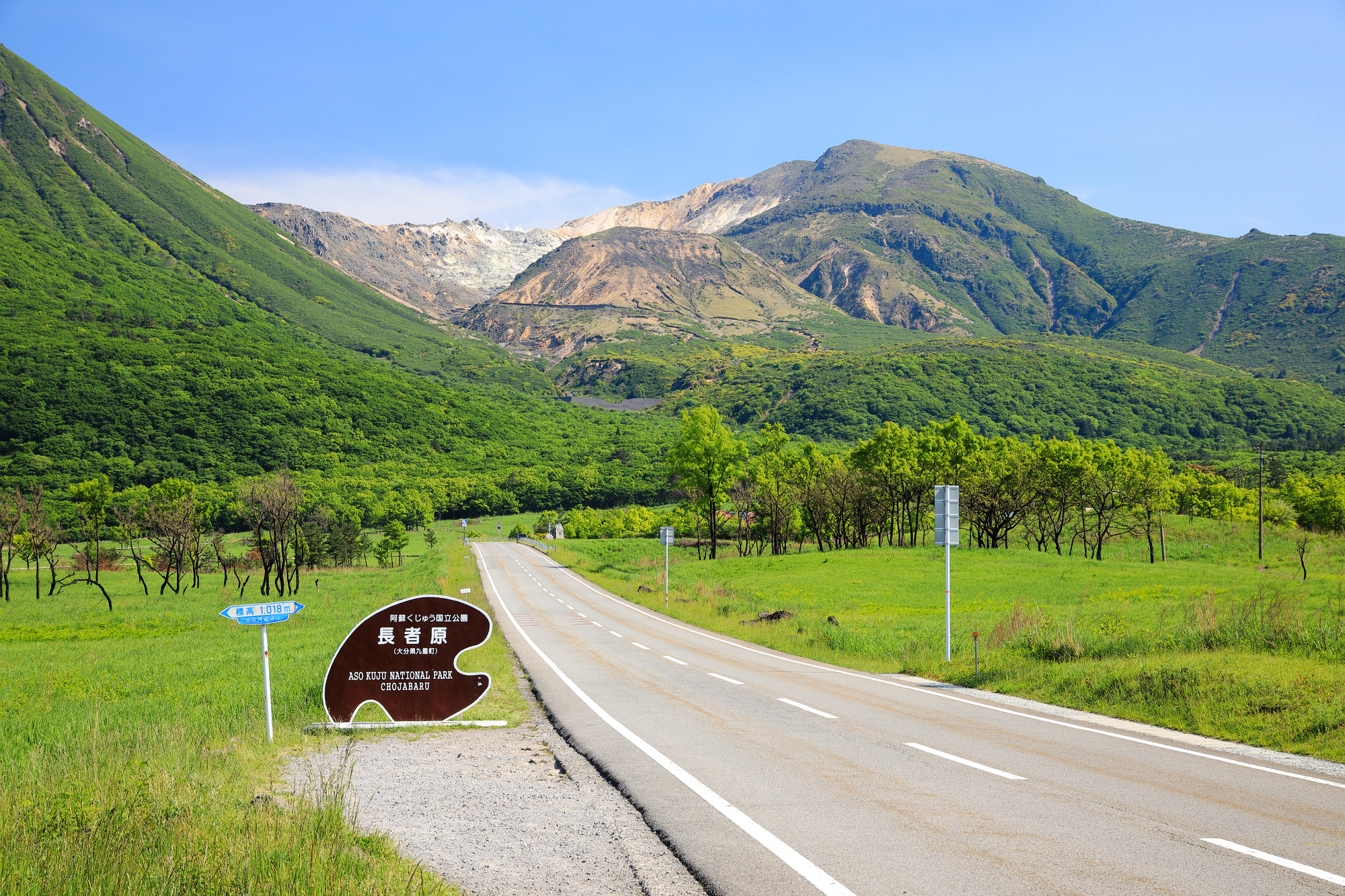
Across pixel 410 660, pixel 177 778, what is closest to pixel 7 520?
pixel 410 660

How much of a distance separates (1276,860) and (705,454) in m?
53.0

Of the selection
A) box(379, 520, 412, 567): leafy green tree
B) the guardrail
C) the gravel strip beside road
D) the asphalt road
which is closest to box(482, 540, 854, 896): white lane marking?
the asphalt road

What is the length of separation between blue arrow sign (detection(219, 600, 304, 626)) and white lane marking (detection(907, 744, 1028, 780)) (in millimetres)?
8253

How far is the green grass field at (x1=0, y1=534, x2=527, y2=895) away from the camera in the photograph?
457 cm

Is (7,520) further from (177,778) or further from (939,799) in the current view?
(939,799)

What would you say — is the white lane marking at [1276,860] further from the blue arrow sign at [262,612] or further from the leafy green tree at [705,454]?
the leafy green tree at [705,454]

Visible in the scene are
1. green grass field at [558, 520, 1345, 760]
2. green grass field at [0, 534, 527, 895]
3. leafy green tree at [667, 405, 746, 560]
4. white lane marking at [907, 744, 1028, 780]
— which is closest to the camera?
green grass field at [0, 534, 527, 895]

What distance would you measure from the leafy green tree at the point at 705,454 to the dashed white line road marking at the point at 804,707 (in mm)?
44767

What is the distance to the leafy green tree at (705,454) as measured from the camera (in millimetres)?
58156

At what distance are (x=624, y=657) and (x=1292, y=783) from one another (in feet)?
49.5

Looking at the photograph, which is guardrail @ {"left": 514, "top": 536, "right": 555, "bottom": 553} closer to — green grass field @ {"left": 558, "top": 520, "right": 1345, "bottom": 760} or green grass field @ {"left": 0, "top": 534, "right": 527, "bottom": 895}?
green grass field @ {"left": 558, "top": 520, "right": 1345, "bottom": 760}

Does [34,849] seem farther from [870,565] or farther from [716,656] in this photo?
[870,565]

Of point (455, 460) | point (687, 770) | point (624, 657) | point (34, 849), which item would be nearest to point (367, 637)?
point (687, 770)

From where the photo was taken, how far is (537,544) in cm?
10725
